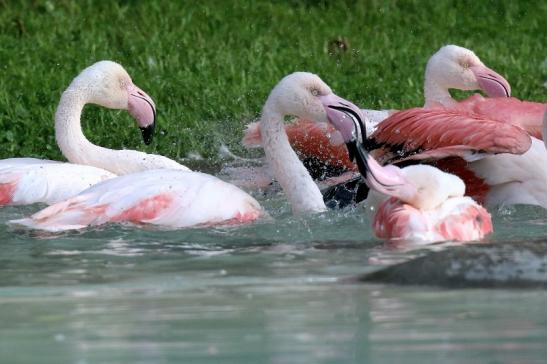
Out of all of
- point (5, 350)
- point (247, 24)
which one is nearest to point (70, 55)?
point (247, 24)

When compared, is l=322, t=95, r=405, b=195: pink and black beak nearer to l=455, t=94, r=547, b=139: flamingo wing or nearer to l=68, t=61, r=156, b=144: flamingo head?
l=455, t=94, r=547, b=139: flamingo wing

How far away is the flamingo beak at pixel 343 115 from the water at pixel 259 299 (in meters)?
0.59

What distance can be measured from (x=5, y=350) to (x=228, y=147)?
17.6 feet

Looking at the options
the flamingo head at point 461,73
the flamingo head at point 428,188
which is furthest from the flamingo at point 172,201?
→ the flamingo head at point 461,73

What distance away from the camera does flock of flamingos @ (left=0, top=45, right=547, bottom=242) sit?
5.41 meters

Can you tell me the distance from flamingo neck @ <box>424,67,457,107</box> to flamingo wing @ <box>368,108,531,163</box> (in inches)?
56.0

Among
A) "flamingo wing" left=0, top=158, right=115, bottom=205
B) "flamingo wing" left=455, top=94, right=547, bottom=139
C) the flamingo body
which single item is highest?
"flamingo wing" left=455, top=94, right=547, bottom=139

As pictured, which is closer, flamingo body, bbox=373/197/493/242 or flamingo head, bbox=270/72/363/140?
flamingo body, bbox=373/197/493/242

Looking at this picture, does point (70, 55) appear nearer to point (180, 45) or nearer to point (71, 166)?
point (180, 45)

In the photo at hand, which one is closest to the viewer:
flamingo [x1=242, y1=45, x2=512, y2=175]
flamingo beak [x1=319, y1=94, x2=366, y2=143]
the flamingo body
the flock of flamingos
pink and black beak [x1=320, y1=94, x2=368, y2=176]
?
the flamingo body

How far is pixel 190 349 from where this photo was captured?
331cm

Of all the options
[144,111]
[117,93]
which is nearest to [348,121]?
[144,111]

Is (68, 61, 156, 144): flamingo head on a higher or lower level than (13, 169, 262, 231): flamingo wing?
higher

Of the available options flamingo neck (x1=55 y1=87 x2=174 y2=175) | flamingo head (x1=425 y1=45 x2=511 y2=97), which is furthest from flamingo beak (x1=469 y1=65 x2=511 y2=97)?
flamingo neck (x1=55 y1=87 x2=174 y2=175)
